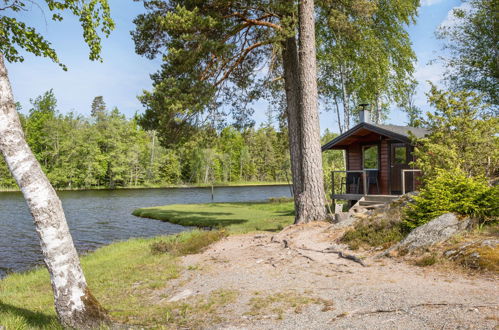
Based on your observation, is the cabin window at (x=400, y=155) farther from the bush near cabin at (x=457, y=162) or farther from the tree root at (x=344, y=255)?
the tree root at (x=344, y=255)

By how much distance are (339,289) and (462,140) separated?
791 cm

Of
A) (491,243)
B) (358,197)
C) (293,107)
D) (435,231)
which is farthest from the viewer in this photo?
(358,197)

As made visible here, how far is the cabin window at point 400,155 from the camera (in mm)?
17109

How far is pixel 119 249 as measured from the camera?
13.1 m

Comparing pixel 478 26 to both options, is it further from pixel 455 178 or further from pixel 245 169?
pixel 245 169

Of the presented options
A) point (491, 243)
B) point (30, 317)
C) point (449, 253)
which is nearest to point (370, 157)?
point (449, 253)

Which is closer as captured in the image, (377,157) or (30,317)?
(30,317)

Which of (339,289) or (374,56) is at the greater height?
(374,56)

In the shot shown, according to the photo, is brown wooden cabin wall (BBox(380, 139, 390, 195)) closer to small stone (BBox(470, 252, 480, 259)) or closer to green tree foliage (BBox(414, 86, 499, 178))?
green tree foliage (BBox(414, 86, 499, 178))

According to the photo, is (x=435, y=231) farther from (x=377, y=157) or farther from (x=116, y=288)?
(x=377, y=157)

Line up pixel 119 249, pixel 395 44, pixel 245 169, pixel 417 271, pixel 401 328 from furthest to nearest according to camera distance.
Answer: pixel 245 169, pixel 395 44, pixel 119 249, pixel 417 271, pixel 401 328

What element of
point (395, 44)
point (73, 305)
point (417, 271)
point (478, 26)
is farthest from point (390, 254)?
point (478, 26)

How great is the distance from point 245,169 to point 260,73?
6983 centimetres

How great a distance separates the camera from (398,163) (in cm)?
1736
